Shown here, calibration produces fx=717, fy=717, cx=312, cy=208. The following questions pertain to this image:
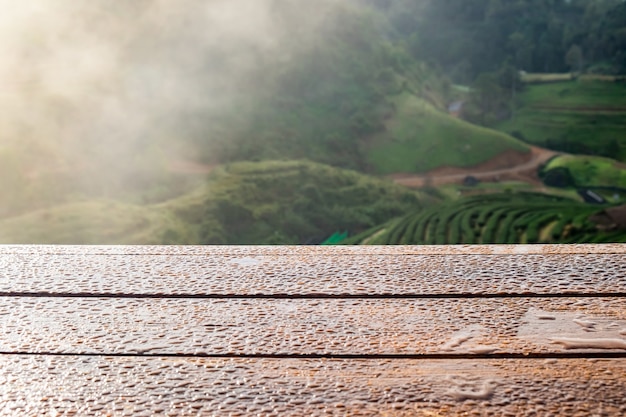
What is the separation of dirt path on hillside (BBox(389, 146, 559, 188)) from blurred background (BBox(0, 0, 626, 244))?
33 millimetres

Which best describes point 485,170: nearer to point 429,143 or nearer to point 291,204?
point 429,143

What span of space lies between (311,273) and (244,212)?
9.82 metres

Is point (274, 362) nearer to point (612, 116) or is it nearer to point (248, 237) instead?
point (248, 237)

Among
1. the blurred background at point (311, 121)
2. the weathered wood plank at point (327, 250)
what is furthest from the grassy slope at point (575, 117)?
the weathered wood plank at point (327, 250)

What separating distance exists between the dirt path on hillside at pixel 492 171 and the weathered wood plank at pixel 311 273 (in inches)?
440

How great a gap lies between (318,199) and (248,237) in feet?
4.17

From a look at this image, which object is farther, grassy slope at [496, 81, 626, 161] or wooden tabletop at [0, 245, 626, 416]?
grassy slope at [496, 81, 626, 161]

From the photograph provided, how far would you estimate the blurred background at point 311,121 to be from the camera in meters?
10.0

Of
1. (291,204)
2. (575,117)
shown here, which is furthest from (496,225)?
(575,117)

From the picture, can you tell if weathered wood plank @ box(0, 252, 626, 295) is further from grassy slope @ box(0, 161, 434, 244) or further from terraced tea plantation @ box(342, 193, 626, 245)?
grassy slope @ box(0, 161, 434, 244)

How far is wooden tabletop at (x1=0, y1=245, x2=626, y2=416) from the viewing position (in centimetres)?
45

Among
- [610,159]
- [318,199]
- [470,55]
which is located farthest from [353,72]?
[610,159]

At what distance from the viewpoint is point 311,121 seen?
1348 centimetres

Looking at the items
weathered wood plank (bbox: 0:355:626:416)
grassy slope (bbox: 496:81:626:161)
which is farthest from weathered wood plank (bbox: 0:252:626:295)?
grassy slope (bbox: 496:81:626:161)
